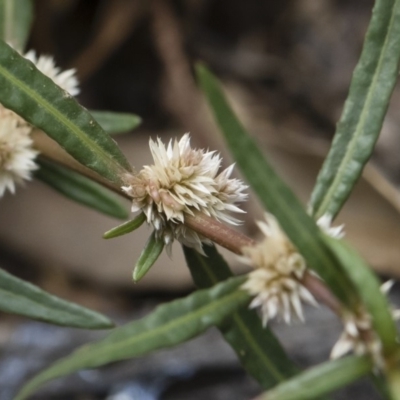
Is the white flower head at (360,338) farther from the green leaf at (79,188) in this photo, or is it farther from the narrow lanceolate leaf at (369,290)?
the green leaf at (79,188)

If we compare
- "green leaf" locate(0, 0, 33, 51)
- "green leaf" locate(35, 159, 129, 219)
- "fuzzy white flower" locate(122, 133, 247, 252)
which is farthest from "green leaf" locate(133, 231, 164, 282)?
"green leaf" locate(0, 0, 33, 51)

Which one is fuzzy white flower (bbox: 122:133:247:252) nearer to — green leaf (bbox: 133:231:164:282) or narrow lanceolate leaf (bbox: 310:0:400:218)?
green leaf (bbox: 133:231:164:282)

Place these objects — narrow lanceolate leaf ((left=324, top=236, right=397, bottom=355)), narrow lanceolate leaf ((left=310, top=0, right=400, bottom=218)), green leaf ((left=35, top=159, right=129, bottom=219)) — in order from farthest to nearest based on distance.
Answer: green leaf ((left=35, top=159, right=129, bottom=219))
narrow lanceolate leaf ((left=310, top=0, right=400, bottom=218))
narrow lanceolate leaf ((left=324, top=236, right=397, bottom=355))

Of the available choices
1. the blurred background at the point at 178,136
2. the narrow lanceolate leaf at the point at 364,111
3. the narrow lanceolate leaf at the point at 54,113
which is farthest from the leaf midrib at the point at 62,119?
the blurred background at the point at 178,136

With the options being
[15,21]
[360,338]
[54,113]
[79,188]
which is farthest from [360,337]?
[15,21]

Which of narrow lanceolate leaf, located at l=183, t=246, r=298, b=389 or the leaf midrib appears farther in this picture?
narrow lanceolate leaf, located at l=183, t=246, r=298, b=389

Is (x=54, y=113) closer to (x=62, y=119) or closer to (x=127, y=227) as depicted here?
(x=62, y=119)
